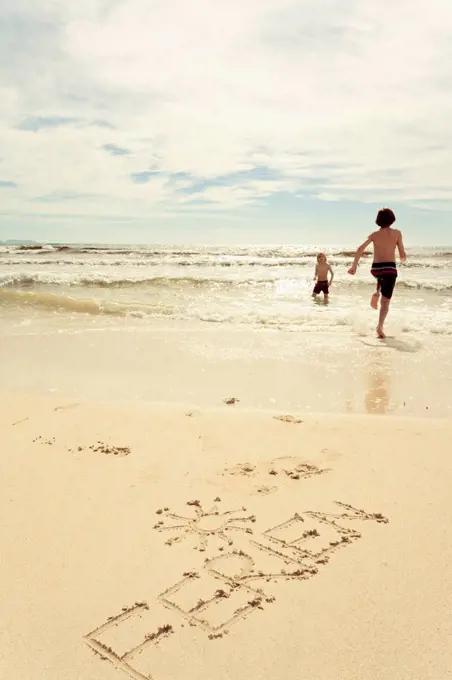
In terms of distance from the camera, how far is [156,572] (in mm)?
2016

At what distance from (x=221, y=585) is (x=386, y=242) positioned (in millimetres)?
6819

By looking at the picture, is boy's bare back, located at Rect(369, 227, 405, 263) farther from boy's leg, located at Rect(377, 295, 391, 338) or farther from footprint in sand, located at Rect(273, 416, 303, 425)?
footprint in sand, located at Rect(273, 416, 303, 425)

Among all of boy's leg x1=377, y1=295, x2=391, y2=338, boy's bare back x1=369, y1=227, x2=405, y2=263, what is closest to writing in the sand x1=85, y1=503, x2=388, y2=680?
boy's leg x1=377, y1=295, x2=391, y2=338

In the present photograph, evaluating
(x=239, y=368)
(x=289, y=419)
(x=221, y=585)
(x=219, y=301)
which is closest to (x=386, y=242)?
(x=239, y=368)

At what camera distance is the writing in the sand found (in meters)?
1.67

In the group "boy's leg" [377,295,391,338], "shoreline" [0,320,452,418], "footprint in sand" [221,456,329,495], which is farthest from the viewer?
"boy's leg" [377,295,391,338]

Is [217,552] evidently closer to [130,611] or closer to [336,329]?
[130,611]

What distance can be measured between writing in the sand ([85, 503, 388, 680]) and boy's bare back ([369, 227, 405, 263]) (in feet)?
19.7

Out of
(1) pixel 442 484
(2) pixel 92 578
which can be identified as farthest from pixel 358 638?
(1) pixel 442 484

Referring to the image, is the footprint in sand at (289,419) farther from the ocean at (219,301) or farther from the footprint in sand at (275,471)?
the ocean at (219,301)

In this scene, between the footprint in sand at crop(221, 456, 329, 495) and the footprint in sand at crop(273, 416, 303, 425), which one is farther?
the footprint in sand at crop(273, 416, 303, 425)

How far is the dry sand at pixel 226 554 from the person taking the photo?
1641 mm

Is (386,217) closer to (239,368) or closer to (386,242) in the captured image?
(386,242)

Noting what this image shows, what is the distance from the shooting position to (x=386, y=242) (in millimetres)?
7848
